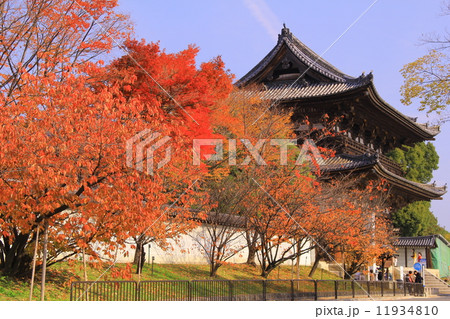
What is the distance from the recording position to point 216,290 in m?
15.0

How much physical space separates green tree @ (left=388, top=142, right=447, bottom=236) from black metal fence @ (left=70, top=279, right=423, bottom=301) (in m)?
18.8

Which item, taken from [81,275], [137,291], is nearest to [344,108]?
[81,275]

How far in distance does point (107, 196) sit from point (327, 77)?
25544mm

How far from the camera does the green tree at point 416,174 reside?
1617 inches

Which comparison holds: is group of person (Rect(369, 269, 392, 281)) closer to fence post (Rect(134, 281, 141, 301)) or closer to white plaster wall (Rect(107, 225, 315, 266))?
white plaster wall (Rect(107, 225, 315, 266))

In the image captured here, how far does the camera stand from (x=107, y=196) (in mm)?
11461

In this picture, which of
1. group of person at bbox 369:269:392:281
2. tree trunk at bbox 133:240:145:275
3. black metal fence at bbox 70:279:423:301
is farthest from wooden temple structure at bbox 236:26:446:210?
tree trunk at bbox 133:240:145:275

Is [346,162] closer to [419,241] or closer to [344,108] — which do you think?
[344,108]

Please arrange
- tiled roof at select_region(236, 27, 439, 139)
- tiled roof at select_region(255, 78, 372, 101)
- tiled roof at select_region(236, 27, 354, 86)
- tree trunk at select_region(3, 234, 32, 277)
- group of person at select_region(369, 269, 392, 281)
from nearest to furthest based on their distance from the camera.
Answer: tree trunk at select_region(3, 234, 32, 277) → group of person at select_region(369, 269, 392, 281) → tiled roof at select_region(255, 78, 372, 101) → tiled roof at select_region(236, 27, 439, 139) → tiled roof at select_region(236, 27, 354, 86)

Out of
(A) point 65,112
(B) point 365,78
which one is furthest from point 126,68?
(B) point 365,78

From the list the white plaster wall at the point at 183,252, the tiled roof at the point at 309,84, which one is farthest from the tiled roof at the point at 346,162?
the white plaster wall at the point at 183,252

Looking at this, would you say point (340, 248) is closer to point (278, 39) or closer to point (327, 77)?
point (327, 77)

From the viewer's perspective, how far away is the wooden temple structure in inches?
1246

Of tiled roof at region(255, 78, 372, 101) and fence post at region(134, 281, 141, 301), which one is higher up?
tiled roof at region(255, 78, 372, 101)
